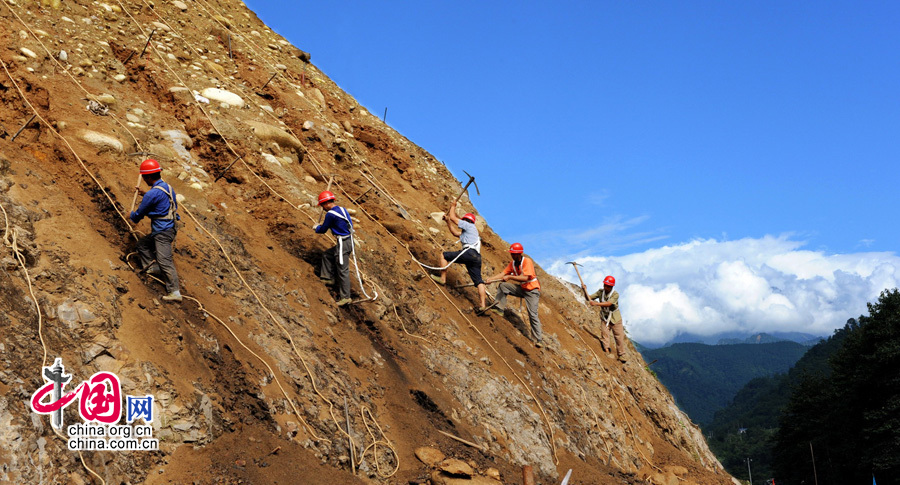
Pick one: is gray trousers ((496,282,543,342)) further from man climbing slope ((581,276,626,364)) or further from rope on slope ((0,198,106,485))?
rope on slope ((0,198,106,485))

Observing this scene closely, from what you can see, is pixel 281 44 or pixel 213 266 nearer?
pixel 213 266

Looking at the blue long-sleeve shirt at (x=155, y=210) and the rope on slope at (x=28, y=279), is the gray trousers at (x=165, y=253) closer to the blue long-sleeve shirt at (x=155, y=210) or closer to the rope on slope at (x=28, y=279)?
the blue long-sleeve shirt at (x=155, y=210)

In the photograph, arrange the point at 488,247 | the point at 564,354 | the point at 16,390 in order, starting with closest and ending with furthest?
1. the point at 16,390
2. the point at 564,354
3. the point at 488,247

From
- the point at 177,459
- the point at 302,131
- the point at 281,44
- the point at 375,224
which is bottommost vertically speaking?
the point at 177,459

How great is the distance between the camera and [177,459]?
225 inches

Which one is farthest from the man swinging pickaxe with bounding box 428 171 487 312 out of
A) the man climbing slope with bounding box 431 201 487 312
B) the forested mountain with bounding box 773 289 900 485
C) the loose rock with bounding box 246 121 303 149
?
the forested mountain with bounding box 773 289 900 485

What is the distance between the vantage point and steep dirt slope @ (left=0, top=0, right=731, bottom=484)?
601cm

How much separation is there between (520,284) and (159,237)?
695 centimetres

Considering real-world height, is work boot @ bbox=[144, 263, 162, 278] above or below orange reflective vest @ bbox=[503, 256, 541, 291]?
below

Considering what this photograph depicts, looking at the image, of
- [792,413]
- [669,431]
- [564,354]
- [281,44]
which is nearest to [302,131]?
[281,44]

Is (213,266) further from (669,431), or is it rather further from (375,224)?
(669,431)

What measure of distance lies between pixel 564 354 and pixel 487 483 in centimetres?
599

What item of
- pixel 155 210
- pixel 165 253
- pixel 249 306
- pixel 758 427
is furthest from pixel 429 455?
pixel 758 427

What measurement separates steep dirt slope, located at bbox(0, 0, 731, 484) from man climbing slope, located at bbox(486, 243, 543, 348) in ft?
1.72
